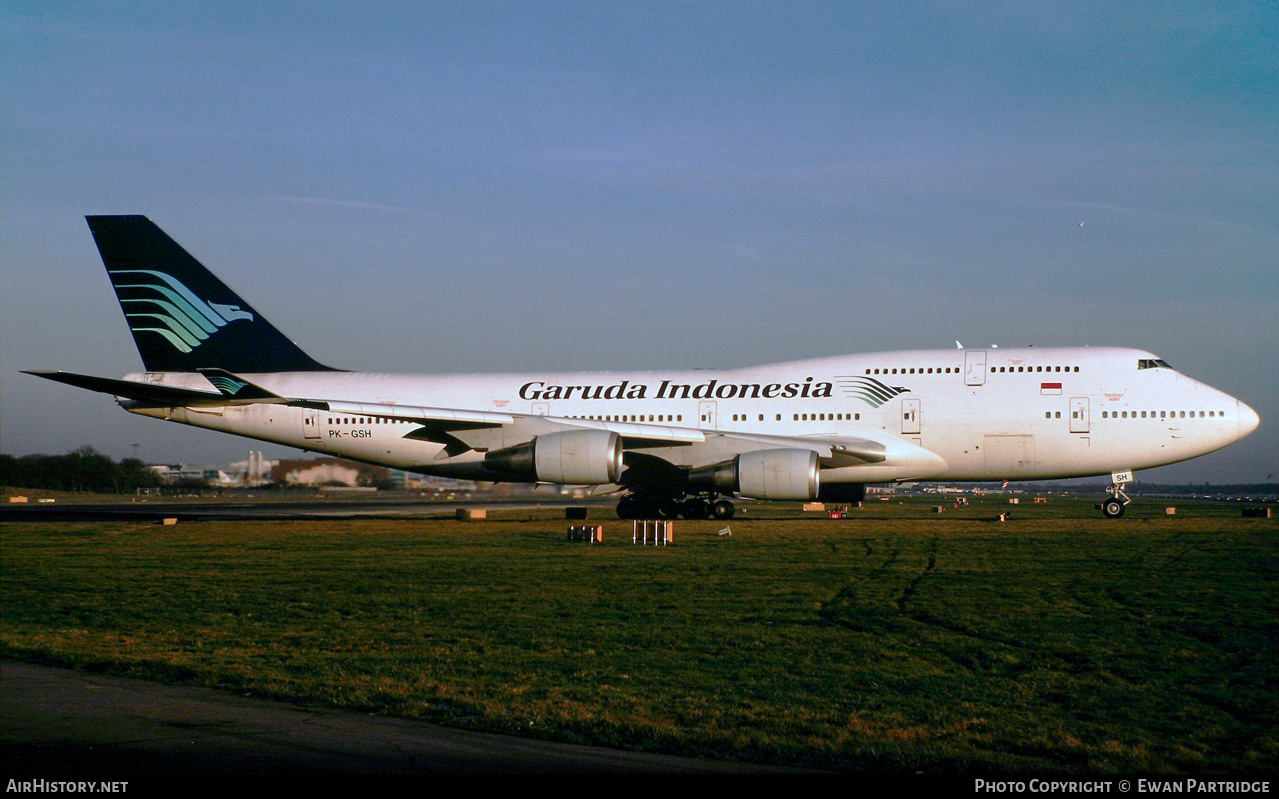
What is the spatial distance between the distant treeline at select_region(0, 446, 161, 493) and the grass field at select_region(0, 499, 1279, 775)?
1670 inches

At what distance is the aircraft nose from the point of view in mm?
27469

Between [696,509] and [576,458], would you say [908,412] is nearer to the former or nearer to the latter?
[696,509]

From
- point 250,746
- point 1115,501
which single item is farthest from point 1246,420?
point 250,746

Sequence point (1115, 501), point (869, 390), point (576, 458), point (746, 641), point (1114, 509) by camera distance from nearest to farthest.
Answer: point (746, 641), point (576, 458), point (869, 390), point (1114, 509), point (1115, 501)

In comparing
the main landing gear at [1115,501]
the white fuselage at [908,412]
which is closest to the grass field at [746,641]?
the white fuselage at [908,412]

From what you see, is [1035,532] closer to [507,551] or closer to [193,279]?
[507,551]

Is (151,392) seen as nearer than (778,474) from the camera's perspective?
No

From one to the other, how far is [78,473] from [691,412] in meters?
49.0

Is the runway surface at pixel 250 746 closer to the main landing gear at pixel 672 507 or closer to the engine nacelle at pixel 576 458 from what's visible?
the engine nacelle at pixel 576 458

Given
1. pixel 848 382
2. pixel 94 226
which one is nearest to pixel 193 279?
pixel 94 226

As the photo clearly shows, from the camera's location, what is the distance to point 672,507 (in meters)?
30.8

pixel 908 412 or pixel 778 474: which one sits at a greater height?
pixel 908 412

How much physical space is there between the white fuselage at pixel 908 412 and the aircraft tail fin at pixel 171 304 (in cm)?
109

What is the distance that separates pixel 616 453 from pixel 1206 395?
50.7 ft
